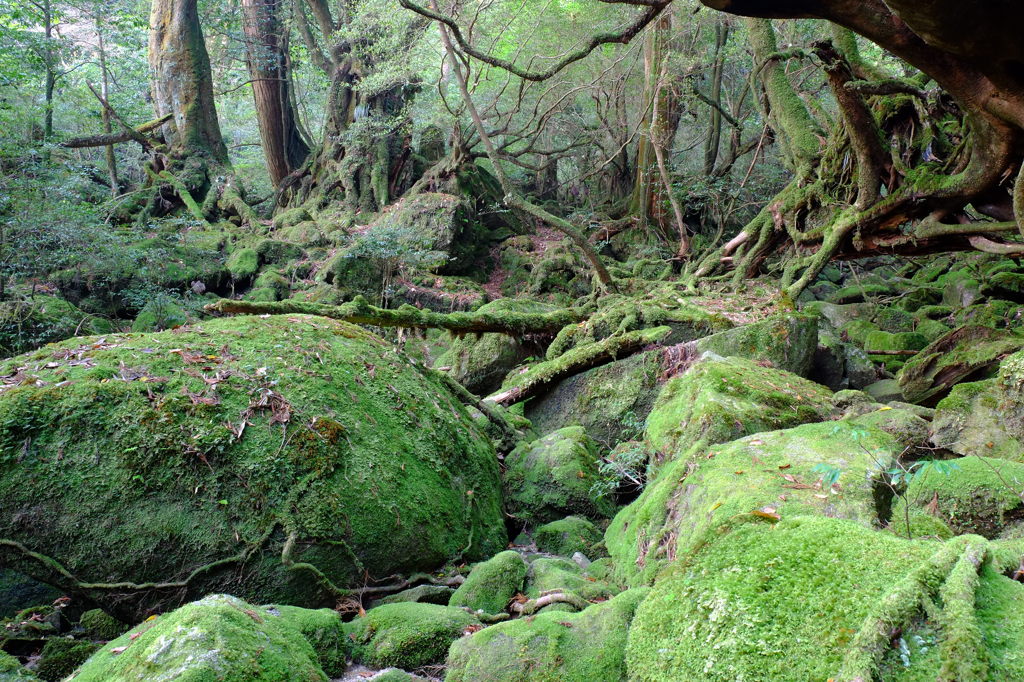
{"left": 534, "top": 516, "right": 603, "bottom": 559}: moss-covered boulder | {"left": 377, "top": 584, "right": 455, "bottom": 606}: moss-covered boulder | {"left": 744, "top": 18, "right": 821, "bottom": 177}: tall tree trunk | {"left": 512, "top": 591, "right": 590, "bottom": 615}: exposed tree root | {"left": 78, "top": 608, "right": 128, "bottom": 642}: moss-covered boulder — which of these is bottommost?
{"left": 534, "top": 516, "right": 603, "bottom": 559}: moss-covered boulder

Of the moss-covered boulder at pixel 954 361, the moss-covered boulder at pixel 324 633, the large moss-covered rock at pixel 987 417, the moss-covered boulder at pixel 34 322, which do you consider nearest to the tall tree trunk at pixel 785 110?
the moss-covered boulder at pixel 954 361

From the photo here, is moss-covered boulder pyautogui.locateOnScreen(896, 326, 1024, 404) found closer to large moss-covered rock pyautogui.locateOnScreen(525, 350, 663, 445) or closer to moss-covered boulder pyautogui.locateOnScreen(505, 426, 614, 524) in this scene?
large moss-covered rock pyautogui.locateOnScreen(525, 350, 663, 445)

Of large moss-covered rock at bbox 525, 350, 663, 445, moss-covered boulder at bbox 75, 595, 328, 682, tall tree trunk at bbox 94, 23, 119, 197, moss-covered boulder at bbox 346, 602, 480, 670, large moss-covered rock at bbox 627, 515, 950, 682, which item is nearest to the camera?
large moss-covered rock at bbox 627, 515, 950, 682

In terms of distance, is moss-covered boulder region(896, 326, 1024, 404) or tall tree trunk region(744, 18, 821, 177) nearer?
moss-covered boulder region(896, 326, 1024, 404)

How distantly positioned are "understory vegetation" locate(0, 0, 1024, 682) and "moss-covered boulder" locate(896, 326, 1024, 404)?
6 cm

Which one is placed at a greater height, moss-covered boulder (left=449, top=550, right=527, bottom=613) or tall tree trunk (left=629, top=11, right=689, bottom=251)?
tall tree trunk (left=629, top=11, right=689, bottom=251)

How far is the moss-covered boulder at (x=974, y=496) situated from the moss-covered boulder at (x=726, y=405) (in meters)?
1.35

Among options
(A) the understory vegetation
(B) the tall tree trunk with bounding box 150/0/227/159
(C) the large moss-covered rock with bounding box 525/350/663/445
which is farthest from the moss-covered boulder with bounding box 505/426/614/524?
(B) the tall tree trunk with bounding box 150/0/227/159

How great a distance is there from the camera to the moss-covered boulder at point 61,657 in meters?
2.75

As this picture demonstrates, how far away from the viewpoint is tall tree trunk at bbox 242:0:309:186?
17812 mm

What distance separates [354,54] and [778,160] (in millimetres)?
11582

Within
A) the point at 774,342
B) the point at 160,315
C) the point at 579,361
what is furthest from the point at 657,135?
the point at 160,315

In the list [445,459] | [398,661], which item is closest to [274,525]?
[398,661]

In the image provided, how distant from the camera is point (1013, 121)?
4.93 meters
